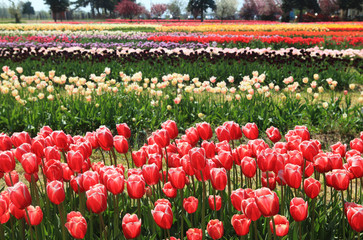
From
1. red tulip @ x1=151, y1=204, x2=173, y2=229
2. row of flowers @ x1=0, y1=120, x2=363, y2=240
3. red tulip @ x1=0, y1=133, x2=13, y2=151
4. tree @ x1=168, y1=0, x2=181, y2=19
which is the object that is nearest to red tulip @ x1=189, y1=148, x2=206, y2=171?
row of flowers @ x1=0, y1=120, x2=363, y2=240

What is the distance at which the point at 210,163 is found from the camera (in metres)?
1.74

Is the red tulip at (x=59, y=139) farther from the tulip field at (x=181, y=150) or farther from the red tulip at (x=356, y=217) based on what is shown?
the red tulip at (x=356, y=217)

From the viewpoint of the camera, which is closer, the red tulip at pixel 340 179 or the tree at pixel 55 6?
the red tulip at pixel 340 179

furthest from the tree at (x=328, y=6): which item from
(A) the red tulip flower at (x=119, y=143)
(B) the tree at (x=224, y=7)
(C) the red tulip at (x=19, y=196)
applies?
(C) the red tulip at (x=19, y=196)

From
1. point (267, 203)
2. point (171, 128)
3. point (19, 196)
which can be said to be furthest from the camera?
point (171, 128)

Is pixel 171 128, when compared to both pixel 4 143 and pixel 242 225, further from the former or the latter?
pixel 4 143

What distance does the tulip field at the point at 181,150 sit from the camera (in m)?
1.56

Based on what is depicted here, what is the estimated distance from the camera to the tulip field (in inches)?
61.4

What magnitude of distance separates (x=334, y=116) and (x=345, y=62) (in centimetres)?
458

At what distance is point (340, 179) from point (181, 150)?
30.9 inches

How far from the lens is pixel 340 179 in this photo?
158cm

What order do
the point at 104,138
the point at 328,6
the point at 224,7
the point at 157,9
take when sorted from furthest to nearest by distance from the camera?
the point at 157,9, the point at 328,6, the point at 224,7, the point at 104,138

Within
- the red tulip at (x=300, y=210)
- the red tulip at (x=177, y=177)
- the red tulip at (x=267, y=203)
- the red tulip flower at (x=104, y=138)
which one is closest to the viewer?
the red tulip at (x=267, y=203)

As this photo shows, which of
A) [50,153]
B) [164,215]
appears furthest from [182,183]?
[50,153]
